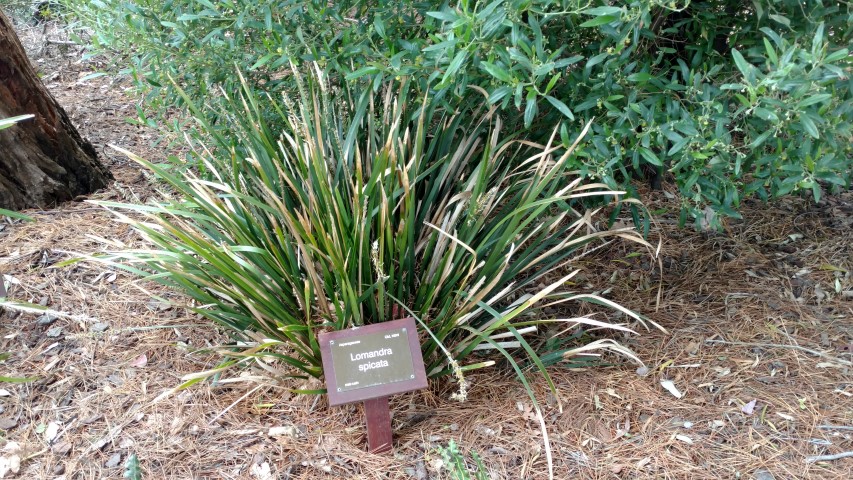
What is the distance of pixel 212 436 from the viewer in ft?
7.14

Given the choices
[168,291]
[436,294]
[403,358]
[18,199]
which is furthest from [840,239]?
[18,199]

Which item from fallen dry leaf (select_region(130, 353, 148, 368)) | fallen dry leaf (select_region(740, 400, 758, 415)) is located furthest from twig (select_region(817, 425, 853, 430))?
fallen dry leaf (select_region(130, 353, 148, 368))

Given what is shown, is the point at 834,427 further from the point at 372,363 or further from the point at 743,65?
the point at 372,363

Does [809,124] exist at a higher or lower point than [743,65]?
lower

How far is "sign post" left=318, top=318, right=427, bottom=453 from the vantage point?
1.98 meters

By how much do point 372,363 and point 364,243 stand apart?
0.37 metres

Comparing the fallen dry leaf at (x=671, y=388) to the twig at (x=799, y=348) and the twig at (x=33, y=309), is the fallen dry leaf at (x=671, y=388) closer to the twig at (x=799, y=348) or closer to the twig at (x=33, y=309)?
the twig at (x=799, y=348)

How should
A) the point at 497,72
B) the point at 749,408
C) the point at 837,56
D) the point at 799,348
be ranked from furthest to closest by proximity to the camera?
the point at 799,348, the point at 749,408, the point at 497,72, the point at 837,56

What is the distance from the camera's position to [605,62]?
218 centimetres

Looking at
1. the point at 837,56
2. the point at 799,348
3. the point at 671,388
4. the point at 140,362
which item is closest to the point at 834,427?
Result: the point at 799,348

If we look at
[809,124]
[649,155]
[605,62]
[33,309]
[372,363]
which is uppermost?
[605,62]

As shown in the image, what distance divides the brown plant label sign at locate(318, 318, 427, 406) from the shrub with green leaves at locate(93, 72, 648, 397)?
0.32 ft

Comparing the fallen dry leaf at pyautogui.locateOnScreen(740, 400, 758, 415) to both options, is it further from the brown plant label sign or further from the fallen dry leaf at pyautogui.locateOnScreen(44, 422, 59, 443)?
the fallen dry leaf at pyautogui.locateOnScreen(44, 422, 59, 443)

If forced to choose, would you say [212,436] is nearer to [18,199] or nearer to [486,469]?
A: [486,469]
